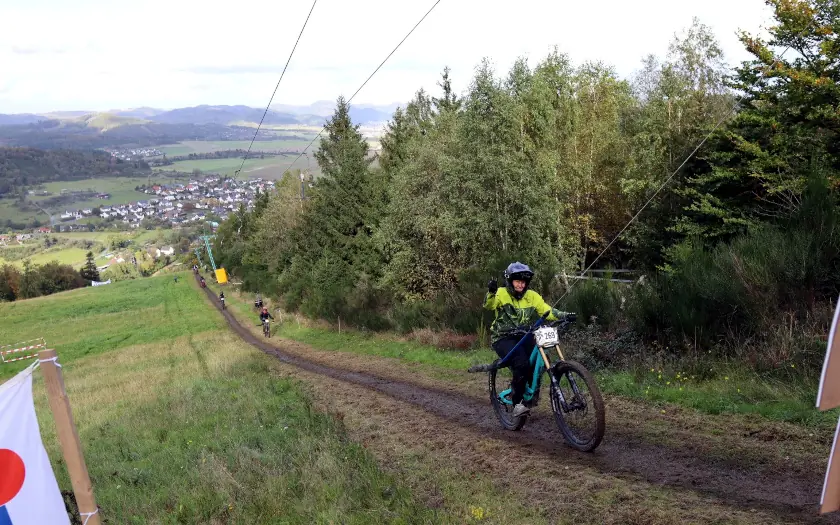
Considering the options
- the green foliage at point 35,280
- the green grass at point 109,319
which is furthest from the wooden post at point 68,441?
the green foliage at point 35,280

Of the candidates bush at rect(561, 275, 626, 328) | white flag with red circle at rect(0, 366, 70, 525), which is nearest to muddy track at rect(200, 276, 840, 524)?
white flag with red circle at rect(0, 366, 70, 525)

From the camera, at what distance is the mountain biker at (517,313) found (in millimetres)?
7223

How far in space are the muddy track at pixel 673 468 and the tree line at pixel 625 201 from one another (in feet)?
11.2

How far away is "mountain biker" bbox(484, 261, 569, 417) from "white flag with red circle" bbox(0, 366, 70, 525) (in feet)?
15.9

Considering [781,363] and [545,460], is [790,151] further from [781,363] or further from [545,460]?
[545,460]

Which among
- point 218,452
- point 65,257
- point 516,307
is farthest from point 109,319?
point 65,257

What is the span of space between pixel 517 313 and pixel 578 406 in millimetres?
1446

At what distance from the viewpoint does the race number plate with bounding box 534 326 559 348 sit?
6.64 metres

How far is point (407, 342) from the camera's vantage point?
870 inches

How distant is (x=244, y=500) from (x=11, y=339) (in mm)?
58003

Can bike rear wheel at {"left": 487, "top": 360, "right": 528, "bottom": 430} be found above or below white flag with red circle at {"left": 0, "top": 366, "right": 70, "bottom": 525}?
below

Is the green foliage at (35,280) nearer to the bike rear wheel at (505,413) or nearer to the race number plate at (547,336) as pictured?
the bike rear wheel at (505,413)

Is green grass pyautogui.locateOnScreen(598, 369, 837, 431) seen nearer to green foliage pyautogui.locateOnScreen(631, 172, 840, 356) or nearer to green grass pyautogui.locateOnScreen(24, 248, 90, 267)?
green foliage pyautogui.locateOnScreen(631, 172, 840, 356)

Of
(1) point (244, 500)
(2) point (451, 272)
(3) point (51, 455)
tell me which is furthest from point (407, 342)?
(1) point (244, 500)
